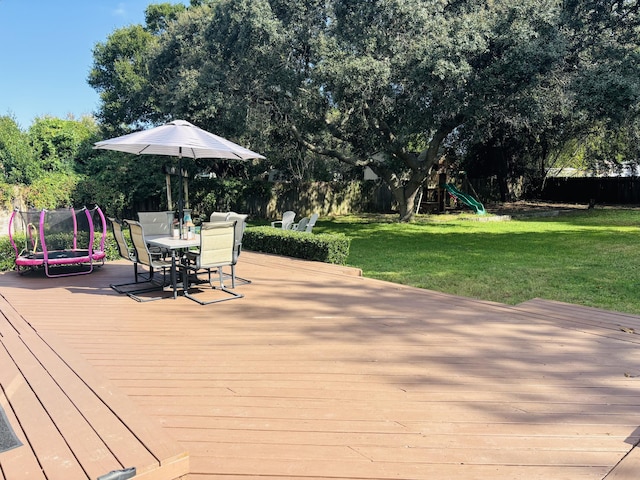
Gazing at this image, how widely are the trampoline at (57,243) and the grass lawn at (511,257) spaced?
395cm

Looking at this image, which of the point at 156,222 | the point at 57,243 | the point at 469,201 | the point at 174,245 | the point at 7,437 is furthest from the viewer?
the point at 469,201

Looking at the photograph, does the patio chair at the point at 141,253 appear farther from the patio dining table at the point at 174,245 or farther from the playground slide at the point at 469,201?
the playground slide at the point at 469,201

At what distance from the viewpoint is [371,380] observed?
2639 mm

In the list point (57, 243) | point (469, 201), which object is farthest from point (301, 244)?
point (469, 201)

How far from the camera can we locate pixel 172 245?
4637 millimetres

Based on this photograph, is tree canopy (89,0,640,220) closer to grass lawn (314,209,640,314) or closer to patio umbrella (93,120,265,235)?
grass lawn (314,209,640,314)

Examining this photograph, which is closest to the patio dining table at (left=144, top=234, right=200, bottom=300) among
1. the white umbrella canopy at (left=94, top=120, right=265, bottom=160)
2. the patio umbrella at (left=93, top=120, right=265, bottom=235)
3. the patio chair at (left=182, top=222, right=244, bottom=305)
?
the patio chair at (left=182, top=222, right=244, bottom=305)

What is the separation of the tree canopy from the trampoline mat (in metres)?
8.52

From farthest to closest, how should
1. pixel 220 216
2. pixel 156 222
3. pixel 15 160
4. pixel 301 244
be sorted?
pixel 15 160
pixel 220 216
pixel 301 244
pixel 156 222

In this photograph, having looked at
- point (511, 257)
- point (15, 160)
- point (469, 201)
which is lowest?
point (511, 257)

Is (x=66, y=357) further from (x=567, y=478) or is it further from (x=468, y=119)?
(x=468, y=119)

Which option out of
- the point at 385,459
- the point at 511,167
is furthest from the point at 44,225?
the point at 511,167

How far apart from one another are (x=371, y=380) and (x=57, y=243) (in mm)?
5471

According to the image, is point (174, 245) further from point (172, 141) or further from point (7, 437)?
point (7, 437)
